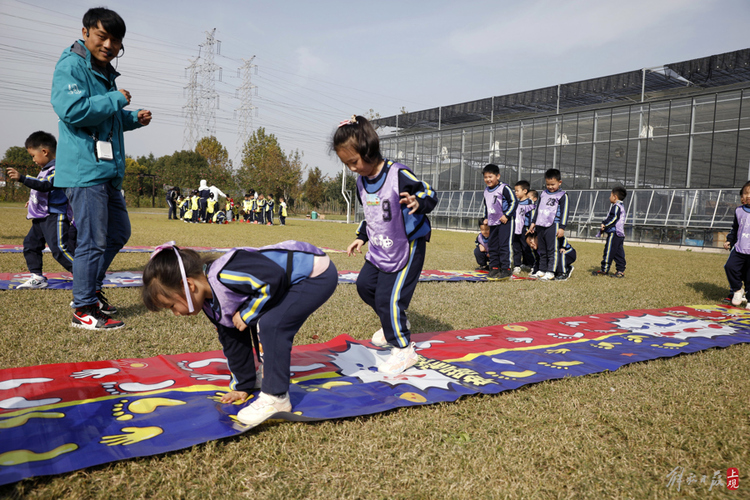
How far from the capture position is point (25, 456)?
1807 millimetres

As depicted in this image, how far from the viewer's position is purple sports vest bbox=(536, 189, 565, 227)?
8.73 metres

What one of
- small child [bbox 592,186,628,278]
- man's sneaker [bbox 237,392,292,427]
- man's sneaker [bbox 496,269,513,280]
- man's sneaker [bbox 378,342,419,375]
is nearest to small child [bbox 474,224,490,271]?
man's sneaker [bbox 496,269,513,280]

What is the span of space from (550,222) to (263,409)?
7810 mm

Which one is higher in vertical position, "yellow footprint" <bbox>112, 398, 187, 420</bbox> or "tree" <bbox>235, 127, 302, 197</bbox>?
"tree" <bbox>235, 127, 302, 197</bbox>

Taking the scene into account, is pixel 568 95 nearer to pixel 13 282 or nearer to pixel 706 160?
pixel 706 160

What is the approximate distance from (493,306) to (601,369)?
2.59m

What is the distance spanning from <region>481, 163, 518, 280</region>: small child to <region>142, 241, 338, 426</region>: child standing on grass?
6.42 metres

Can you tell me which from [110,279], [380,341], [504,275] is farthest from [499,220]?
[110,279]

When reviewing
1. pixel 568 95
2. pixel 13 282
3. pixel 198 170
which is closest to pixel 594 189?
pixel 568 95

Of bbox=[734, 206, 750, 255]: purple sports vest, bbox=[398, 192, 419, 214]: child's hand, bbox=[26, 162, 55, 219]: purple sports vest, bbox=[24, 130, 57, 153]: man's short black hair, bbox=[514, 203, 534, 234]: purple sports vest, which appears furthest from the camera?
bbox=[514, 203, 534, 234]: purple sports vest

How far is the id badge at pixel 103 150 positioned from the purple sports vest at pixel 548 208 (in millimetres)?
7470

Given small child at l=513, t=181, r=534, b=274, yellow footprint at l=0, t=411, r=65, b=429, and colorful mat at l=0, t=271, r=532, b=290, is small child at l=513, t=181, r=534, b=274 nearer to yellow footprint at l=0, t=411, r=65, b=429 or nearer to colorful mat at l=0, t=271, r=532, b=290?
colorful mat at l=0, t=271, r=532, b=290

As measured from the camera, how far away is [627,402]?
9.11 ft

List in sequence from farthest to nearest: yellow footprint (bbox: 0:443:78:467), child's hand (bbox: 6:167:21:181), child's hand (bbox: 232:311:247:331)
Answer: child's hand (bbox: 6:167:21:181)
child's hand (bbox: 232:311:247:331)
yellow footprint (bbox: 0:443:78:467)
